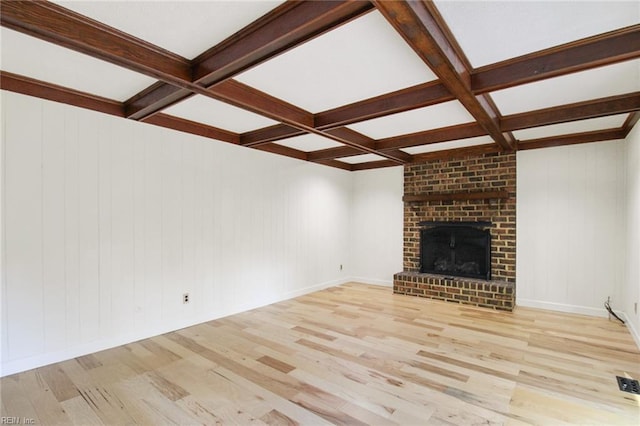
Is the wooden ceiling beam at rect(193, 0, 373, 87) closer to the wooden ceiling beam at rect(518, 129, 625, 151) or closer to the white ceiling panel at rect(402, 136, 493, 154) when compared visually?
the white ceiling panel at rect(402, 136, 493, 154)

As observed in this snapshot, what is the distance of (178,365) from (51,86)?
259 cm

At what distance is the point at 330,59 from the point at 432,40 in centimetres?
68

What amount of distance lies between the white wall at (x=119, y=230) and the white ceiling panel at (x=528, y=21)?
3036 millimetres

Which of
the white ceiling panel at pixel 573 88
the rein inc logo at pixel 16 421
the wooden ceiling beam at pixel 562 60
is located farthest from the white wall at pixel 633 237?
the rein inc logo at pixel 16 421

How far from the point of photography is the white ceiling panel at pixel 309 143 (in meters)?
4.14

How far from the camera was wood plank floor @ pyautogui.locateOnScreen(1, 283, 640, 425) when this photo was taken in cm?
199

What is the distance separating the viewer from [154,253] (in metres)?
3.30

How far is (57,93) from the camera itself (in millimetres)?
2645

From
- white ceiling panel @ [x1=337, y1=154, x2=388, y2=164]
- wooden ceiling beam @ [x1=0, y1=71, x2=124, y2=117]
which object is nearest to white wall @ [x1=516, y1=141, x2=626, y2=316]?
white ceiling panel @ [x1=337, y1=154, x2=388, y2=164]

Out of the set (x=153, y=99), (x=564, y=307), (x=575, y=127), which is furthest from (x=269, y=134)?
(x=564, y=307)

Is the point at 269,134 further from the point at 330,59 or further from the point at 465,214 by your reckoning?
the point at 465,214

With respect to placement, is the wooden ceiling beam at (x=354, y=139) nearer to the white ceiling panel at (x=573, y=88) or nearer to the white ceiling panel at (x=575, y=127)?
the white ceiling panel at (x=573, y=88)

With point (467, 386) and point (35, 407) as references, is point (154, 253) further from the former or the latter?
point (467, 386)

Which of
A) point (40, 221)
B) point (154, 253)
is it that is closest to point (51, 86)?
point (40, 221)
